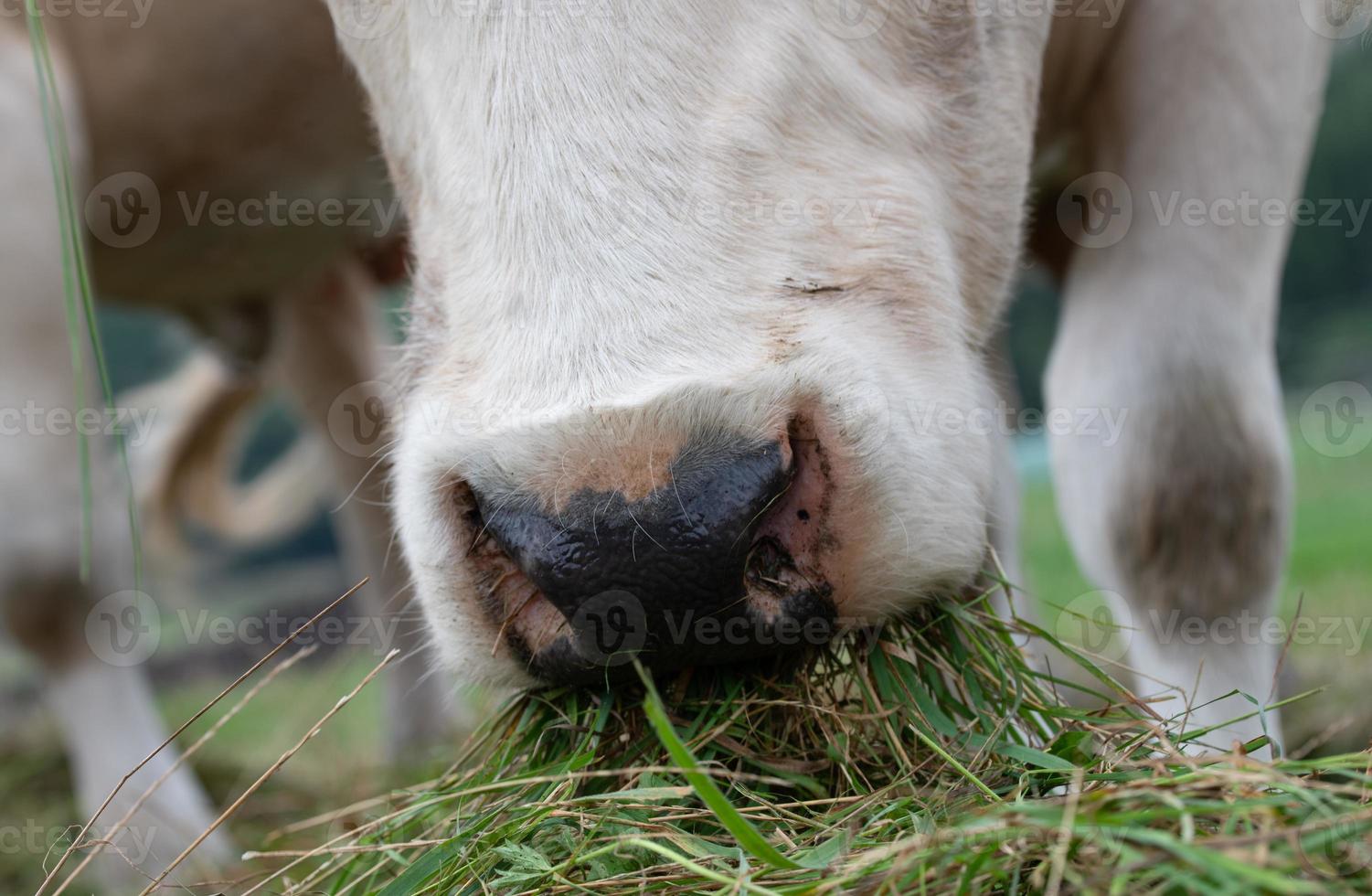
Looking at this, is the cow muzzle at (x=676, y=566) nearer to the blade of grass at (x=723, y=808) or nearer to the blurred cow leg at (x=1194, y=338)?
the blade of grass at (x=723, y=808)

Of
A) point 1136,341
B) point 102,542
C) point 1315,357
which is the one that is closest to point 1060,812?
point 1136,341

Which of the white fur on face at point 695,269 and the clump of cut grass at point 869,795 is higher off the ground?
the white fur on face at point 695,269

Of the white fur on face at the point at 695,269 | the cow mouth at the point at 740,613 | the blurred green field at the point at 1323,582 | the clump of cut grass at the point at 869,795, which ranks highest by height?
the white fur on face at the point at 695,269

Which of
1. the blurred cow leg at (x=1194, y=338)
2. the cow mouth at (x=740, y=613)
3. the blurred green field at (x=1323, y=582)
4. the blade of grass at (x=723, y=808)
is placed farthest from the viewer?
the blurred green field at (x=1323, y=582)

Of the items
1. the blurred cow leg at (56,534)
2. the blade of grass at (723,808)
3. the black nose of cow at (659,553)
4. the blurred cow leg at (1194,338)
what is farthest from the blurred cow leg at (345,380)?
the blade of grass at (723,808)

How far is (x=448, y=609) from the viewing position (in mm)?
1281

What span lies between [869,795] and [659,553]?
312 millimetres

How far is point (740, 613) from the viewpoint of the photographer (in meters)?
1.14

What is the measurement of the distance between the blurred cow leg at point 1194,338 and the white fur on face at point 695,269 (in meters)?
0.55

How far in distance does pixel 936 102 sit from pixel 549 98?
1.53ft

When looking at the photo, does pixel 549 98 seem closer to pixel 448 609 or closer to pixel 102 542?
pixel 448 609

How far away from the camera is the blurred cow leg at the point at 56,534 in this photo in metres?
2.66

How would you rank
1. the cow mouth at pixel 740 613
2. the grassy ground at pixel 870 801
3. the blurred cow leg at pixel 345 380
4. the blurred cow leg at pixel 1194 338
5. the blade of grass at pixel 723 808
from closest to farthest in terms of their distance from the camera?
the grassy ground at pixel 870 801
the blade of grass at pixel 723 808
the cow mouth at pixel 740 613
the blurred cow leg at pixel 1194 338
the blurred cow leg at pixel 345 380

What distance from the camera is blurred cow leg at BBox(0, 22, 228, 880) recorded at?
2664 millimetres
